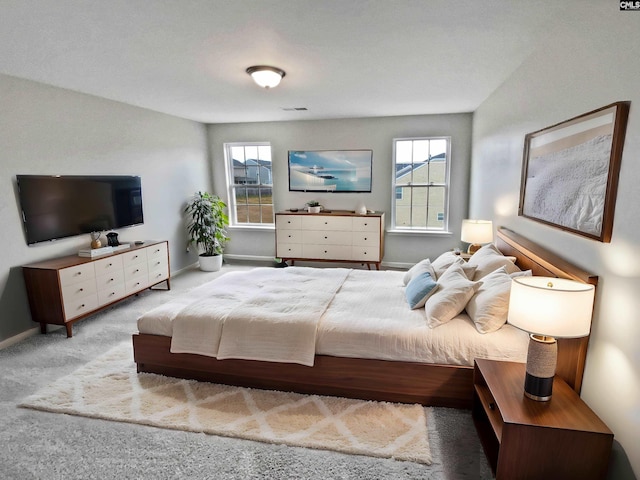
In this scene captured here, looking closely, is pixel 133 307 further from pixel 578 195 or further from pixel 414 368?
pixel 578 195

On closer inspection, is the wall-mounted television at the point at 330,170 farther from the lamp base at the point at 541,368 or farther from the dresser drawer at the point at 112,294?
the lamp base at the point at 541,368

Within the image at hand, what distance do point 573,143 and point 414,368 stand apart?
1630 millimetres

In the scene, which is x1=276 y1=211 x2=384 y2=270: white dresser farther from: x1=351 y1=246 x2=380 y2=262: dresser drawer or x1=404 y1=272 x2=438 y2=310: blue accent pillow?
x1=404 y1=272 x2=438 y2=310: blue accent pillow

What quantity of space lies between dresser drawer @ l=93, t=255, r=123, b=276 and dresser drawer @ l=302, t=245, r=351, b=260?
107 inches

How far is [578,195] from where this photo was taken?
6.37 feet

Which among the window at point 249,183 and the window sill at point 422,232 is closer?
the window sill at point 422,232

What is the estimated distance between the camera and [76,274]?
11.4 ft

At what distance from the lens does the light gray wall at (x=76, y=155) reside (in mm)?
3260

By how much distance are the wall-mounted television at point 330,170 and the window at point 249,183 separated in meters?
0.52

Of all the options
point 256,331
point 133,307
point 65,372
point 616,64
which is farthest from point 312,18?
point 133,307

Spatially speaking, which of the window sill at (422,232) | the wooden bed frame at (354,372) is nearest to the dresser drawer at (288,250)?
the window sill at (422,232)

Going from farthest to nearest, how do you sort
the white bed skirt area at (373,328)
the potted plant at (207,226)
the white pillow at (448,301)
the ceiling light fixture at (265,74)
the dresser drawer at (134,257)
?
the potted plant at (207,226) < the dresser drawer at (134,257) < the ceiling light fixture at (265,74) < the white pillow at (448,301) < the white bed skirt area at (373,328)

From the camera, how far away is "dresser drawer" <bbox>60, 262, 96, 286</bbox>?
3.34 metres

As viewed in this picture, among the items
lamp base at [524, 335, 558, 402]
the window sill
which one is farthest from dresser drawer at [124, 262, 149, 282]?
lamp base at [524, 335, 558, 402]
